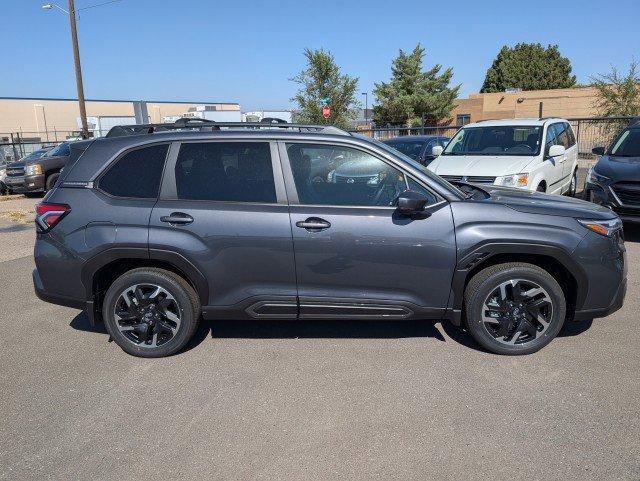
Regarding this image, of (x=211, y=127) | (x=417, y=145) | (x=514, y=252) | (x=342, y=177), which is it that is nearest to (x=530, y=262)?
(x=514, y=252)

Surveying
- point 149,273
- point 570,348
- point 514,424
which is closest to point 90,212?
point 149,273

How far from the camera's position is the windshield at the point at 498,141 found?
28.7ft

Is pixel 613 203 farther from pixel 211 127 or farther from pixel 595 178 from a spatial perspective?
pixel 211 127

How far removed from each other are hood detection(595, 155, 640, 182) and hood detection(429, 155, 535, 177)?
106 centimetres

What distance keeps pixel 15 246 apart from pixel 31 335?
4781 millimetres

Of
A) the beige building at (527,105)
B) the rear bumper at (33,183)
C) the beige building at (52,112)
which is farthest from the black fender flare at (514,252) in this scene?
the beige building at (52,112)

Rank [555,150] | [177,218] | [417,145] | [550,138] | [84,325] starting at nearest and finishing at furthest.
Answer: [177,218] → [84,325] → [555,150] → [550,138] → [417,145]

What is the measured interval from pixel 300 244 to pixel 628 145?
718cm

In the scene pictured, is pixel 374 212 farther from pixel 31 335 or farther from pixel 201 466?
pixel 31 335

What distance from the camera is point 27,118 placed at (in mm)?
55750

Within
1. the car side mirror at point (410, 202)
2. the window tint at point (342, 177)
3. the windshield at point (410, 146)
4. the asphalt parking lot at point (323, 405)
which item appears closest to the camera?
the asphalt parking lot at point (323, 405)

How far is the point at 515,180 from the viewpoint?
7.80 metres

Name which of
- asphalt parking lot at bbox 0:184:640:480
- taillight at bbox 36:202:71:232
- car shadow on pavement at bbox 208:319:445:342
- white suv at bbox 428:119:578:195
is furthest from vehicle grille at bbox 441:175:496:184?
taillight at bbox 36:202:71:232

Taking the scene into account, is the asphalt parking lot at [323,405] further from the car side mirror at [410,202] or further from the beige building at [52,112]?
the beige building at [52,112]
